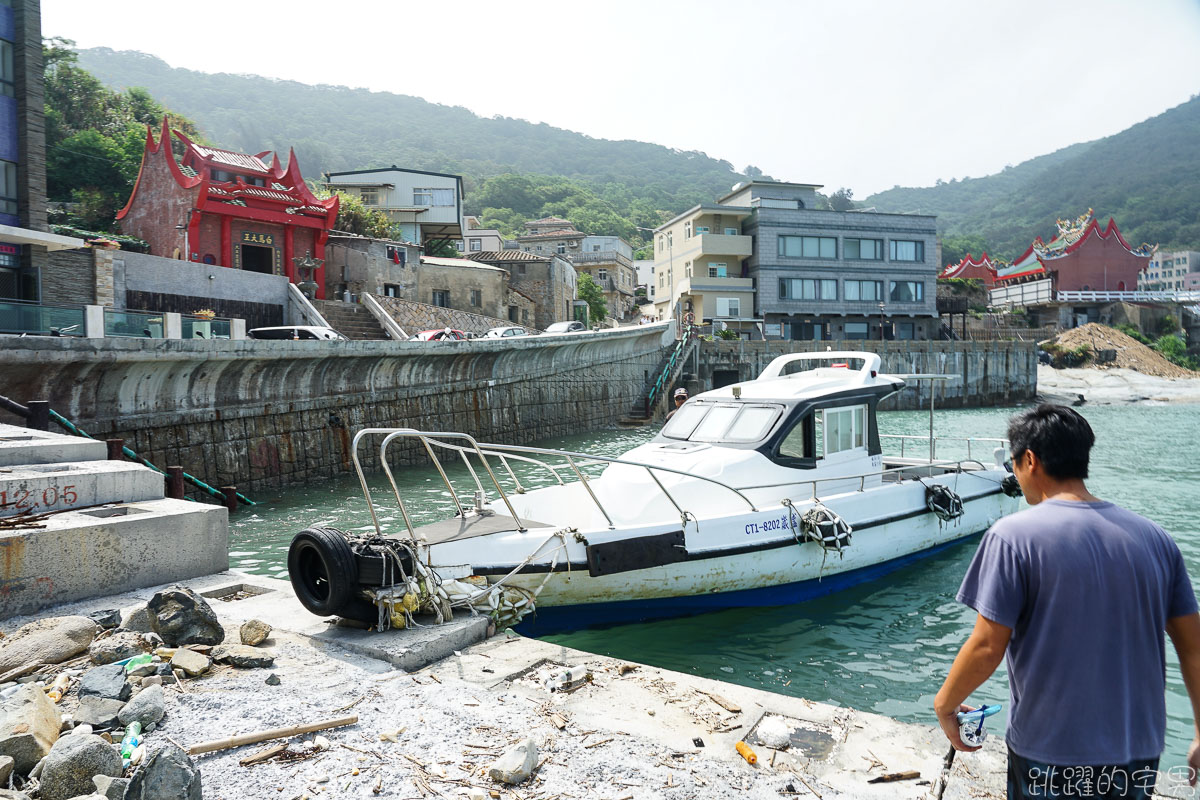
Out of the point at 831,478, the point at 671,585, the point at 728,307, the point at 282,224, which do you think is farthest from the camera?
the point at 728,307

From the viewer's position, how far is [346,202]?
43.8 meters

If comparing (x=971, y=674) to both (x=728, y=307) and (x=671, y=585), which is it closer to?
(x=671, y=585)

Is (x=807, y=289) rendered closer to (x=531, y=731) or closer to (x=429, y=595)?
(x=429, y=595)

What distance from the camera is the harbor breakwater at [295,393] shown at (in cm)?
1380

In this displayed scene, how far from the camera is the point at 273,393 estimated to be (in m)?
17.3

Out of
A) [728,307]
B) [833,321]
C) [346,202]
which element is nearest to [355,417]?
[346,202]

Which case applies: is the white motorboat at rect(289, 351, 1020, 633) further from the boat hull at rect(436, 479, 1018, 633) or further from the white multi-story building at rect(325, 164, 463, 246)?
the white multi-story building at rect(325, 164, 463, 246)

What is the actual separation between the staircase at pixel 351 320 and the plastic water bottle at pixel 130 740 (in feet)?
84.7

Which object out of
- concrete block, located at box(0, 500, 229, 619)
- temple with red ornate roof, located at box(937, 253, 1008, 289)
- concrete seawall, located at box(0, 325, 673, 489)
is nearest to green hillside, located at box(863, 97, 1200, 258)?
temple with red ornate roof, located at box(937, 253, 1008, 289)

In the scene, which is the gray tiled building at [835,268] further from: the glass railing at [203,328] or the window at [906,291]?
the glass railing at [203,328]

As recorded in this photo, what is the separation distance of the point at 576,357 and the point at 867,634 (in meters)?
22.5

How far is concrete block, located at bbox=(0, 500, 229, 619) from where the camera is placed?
575 cm

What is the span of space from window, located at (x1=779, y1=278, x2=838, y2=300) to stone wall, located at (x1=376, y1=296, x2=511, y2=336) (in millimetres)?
20052

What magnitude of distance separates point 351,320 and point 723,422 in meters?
23.3
